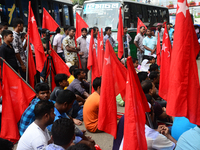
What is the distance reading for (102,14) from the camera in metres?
11.9

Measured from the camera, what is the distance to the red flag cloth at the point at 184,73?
243 cm

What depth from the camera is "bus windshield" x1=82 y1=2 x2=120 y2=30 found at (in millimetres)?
11813

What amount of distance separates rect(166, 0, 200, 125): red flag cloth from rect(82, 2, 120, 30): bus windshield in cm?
944

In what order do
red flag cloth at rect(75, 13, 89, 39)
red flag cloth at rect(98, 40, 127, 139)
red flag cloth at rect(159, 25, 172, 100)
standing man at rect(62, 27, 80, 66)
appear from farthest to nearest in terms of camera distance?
red flag cloth at rect(75, 13, 89, 39) < standing man at rect(62, 27, 80, 66) < red flag cloth at rect(159, 25, 172, 100) < red flag cloth at rect(98, 40, 127, 139)

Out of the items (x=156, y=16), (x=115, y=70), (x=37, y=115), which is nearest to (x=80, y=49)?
(x=115, y=70)

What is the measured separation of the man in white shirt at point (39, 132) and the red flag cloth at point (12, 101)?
1235mm

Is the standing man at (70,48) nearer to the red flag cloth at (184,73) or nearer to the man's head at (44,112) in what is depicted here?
the man's head at (44,112)

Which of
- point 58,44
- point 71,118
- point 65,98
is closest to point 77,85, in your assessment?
point 71,118

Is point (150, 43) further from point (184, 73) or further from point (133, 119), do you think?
point (133, 119)

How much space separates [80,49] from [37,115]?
5.07 metres

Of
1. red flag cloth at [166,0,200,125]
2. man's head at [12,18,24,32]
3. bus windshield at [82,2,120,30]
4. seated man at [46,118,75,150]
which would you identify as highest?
bus windshield at [82,2,120,30]

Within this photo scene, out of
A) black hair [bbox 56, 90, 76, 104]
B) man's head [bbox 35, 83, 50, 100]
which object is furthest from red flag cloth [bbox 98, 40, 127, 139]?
man's head [bbox 35, 83, 50, 100]

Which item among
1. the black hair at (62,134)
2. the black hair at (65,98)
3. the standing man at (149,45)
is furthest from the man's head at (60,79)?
the standing man at (149,45)

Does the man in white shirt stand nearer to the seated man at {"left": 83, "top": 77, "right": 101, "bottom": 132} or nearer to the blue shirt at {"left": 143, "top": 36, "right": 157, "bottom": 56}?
the seated man at {"left": 83, "top": 77, "right": 101, "bottom": 132}
